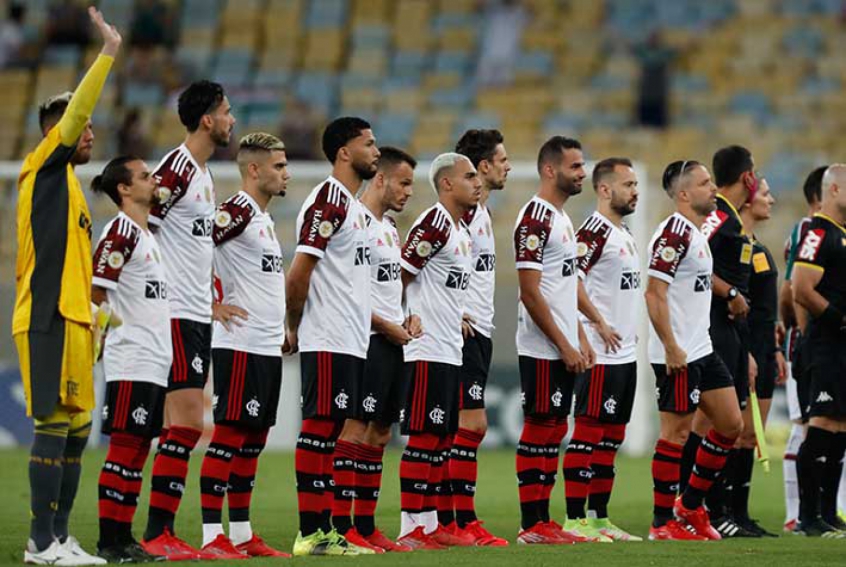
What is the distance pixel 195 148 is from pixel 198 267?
0.69 m

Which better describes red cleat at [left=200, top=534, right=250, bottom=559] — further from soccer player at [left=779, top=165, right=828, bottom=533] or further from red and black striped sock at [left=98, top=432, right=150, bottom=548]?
soccer player at [left=779, top=165, right=828, bottom=533]

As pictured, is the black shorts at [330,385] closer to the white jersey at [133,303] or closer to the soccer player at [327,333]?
the soccer player at [327,333]

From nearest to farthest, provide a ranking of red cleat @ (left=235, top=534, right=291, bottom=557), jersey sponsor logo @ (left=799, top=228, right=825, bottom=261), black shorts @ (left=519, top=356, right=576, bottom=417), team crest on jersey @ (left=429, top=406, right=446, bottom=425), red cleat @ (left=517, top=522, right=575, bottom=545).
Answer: red cleat @ (left=235, top=534, right=291, bottom=557)
team crest on jersey @ (left=429, top=406, right=446, bottom=425)
red cleat @ (left=517, top=522, right=575, bottom=545)
black shorts @ (left=519, top=356, right=576, bottom=417)
jersey sponsor logo @ (left=799, top=228, right=825, bottom=261)

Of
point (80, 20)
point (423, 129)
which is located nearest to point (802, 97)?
point (423, 129)

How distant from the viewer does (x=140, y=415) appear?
8.98 meters

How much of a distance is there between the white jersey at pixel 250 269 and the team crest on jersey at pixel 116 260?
79cm

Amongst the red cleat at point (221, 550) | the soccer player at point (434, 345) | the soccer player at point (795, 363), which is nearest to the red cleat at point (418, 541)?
the soccer player at point (434, 345)

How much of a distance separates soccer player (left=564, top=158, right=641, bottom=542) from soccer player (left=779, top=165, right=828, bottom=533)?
1410 mm

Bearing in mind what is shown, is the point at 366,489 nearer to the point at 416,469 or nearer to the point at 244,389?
the point at 416,469

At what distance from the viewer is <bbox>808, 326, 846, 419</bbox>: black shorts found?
38.5 ft

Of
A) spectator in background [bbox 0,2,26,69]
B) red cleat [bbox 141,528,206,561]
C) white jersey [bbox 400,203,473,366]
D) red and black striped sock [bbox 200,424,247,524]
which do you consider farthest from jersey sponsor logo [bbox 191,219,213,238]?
spectator in background [bbox 0,2,26,69]

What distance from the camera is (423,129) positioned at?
24484mm

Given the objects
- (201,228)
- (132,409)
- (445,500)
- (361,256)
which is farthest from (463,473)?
(132,409)

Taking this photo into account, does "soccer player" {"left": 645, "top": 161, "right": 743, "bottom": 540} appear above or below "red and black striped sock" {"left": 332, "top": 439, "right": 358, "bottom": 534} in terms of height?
above
